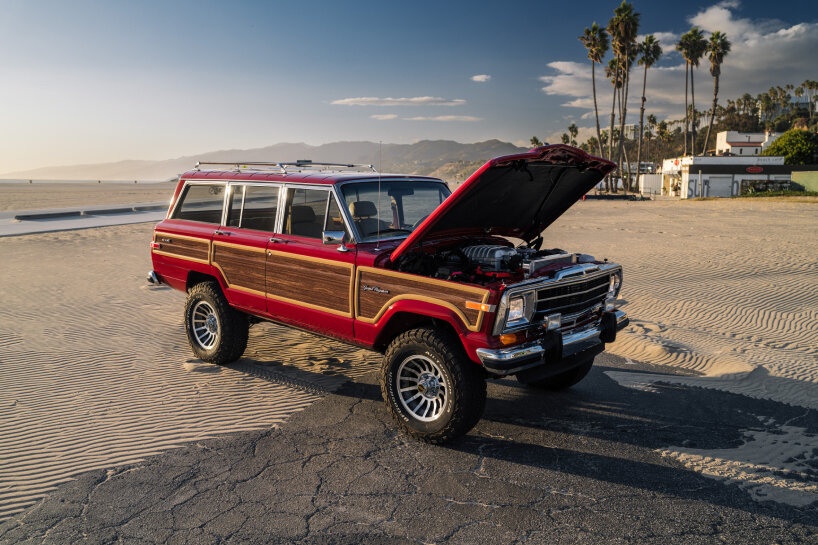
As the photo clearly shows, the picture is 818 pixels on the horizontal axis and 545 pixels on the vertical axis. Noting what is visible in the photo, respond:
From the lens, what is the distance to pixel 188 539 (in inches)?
138

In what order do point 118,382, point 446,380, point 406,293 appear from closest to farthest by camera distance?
1. point 446,380
2. point 406,293
3. point 118,382

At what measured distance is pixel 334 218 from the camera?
5.38 m

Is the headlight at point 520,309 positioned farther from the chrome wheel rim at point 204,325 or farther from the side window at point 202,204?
the side window at point 202,204

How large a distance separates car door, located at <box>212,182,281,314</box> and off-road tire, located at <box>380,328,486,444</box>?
1960mm

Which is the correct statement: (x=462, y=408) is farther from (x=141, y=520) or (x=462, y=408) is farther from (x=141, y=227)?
(x=141, y=227)

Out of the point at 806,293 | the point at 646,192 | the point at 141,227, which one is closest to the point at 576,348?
the point at 806,293

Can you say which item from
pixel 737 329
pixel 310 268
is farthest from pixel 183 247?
pixel 737 329

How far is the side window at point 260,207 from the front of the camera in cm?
594

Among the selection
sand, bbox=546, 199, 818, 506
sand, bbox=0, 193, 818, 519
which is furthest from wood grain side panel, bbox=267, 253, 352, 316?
sand, bbox=546, 199, 818, 506

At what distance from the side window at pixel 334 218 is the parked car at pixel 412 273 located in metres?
0.01

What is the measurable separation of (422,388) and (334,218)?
182 centimetres

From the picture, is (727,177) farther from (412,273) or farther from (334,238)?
(334,238)

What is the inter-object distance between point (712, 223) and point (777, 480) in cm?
2396

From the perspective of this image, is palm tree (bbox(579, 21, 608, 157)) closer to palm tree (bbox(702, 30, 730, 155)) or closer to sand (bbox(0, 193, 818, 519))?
palm tree (bbox(702, 30, 730, 155))
